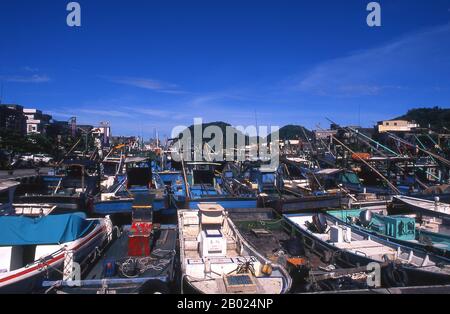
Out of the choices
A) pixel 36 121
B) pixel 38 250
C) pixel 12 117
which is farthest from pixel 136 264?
pixel 36 121

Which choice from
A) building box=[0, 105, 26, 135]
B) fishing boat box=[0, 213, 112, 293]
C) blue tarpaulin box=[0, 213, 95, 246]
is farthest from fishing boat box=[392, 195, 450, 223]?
building box=[0, 105, 26, 135]

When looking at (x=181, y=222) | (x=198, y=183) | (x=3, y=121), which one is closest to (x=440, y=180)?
(x=198, y=183)

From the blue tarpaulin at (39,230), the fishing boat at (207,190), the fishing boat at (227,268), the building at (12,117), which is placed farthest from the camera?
the building at (12,117)

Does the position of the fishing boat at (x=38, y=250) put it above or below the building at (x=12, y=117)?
below

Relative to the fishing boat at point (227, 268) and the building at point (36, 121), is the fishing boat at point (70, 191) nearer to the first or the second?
the fishing boat at point (227, 268)

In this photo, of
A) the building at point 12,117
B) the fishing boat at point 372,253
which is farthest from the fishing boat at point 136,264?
the building at point 12,117

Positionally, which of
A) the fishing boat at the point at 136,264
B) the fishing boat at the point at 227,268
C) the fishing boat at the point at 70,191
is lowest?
the fishing boat at the point at 136,264

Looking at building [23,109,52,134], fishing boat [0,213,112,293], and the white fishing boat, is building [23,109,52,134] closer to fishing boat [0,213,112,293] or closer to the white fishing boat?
fishing boat [0,213,112,293]

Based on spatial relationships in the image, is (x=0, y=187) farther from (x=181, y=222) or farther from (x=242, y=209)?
(x=242, y=209)
